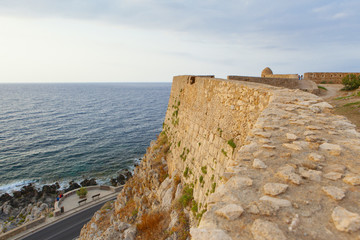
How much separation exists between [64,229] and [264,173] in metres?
25.6

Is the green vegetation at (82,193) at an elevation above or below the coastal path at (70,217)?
above

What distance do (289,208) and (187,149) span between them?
9.36 meters

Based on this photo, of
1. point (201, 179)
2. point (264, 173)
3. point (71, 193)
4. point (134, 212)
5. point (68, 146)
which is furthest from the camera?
point (68, 146)

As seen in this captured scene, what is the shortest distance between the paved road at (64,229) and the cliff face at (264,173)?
45.0 ft

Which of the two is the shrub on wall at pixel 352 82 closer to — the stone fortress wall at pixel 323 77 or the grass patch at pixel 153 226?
the stone fortress wall at pixel 323 77

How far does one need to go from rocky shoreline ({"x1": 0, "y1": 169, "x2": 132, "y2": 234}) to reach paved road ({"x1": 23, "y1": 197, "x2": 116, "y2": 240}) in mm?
2434

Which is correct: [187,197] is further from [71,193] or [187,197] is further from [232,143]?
[71,193]

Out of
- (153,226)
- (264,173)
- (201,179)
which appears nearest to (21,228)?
(153,226)

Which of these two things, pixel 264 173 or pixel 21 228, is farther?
pixel 21 228

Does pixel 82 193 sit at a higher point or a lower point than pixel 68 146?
lower

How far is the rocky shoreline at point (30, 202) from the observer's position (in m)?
24.9

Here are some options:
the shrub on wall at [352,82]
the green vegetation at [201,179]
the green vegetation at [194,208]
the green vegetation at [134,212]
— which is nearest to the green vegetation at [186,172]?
the green vegetation at [201,179]

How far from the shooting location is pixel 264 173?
9.91 feet

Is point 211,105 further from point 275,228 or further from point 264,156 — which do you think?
point 275,228
